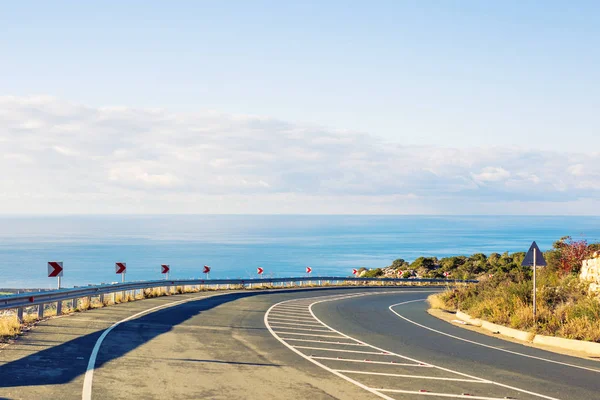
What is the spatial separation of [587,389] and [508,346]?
5.98 metres

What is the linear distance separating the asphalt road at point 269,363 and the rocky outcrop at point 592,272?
5.31 metres

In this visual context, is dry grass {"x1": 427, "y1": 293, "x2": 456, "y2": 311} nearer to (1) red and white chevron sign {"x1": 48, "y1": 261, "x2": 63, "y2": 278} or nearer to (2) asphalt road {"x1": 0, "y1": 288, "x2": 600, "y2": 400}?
(2) asphalt road {"x1": 0, "y1": 288, "x2": 600, "y2": 400}

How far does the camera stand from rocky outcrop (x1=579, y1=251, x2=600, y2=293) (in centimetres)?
2231

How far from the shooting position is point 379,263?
492 feet

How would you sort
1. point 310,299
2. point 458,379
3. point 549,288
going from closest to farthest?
point 458,379 → point 549,288 → point 310,299

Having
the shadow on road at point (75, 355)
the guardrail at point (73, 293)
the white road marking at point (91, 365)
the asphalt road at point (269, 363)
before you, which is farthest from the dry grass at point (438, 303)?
the white road marking at point (91, 365)

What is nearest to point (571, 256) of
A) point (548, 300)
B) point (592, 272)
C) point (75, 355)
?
point (592, 272)

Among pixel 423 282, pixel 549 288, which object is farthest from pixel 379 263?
pixel 549 288

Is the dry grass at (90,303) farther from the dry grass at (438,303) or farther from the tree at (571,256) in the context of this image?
the tree at (571,256)

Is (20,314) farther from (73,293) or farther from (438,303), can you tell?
(438,303)

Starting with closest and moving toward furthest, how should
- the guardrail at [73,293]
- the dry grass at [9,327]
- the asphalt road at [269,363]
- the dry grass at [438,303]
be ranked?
the asphalt road at [269,363] < the dry grass at [9,327] < the guardrail at [73,293] < the dry grass at [438,303]

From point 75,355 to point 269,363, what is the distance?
4136mm

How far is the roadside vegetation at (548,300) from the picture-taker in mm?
18016

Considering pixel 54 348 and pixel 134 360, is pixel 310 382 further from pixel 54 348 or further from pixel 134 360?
pixel 54 348
